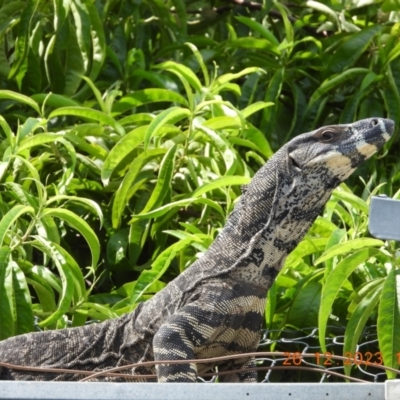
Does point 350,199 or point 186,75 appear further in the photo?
point 186,75

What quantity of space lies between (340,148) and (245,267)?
0.45 metres

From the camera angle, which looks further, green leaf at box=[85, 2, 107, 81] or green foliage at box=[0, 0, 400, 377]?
green leaf at box=[85, 2, 107, 81]

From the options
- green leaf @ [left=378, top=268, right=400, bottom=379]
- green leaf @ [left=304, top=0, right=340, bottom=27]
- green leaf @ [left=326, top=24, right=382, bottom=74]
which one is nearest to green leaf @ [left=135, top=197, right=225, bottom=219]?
green leaf @ [left=378, top=268, right=400, bottom=379]

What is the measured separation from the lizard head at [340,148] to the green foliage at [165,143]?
611 mm

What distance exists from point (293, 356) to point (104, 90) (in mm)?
3296

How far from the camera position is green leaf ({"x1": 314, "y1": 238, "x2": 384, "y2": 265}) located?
12.9ft

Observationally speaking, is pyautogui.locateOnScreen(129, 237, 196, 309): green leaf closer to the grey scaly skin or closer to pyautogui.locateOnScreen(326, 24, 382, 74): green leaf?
the grey scaly skin

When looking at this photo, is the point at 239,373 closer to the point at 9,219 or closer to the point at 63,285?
the point at 63,285

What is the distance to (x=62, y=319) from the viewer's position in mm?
4266

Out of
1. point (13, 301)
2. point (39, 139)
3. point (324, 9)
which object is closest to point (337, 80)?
point (324, 9)

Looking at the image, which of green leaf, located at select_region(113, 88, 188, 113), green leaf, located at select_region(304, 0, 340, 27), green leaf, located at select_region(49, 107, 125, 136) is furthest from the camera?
green leaf, located at select_region(304, 0, 340, 27)

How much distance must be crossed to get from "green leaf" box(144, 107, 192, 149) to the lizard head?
1027 mm

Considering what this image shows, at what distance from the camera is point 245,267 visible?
338cm

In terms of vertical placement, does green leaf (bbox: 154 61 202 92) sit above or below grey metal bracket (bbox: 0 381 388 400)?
below
